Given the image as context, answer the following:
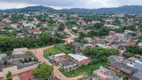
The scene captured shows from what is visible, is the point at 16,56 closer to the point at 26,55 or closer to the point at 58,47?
the point at 26,55

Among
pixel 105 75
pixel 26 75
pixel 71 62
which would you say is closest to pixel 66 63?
pixel 71 62

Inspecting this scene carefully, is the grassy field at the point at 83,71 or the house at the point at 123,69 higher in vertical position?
the house at the point at 123,69

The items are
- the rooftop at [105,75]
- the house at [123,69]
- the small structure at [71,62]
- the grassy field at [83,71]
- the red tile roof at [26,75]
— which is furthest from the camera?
the small structure at [71,62]

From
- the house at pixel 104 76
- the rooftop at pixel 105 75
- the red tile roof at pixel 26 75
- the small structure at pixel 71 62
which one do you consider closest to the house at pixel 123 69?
the house at pixel 104 76

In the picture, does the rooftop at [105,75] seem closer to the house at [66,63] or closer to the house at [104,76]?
the house at [104,76]

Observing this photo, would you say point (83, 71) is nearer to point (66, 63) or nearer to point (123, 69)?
point (66, 63)

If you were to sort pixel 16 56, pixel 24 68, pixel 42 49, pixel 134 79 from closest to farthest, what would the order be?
pixel 134 79 → pixel 24 68 → pixel 16 56 → pixel 42 49

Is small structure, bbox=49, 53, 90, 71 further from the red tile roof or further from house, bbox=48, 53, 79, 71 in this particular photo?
the red tile roof

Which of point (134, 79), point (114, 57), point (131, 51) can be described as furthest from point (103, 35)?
point (134, 79)

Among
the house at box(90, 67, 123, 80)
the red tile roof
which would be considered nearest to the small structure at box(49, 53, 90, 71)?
the house at box(90, 67, 123, 80)
